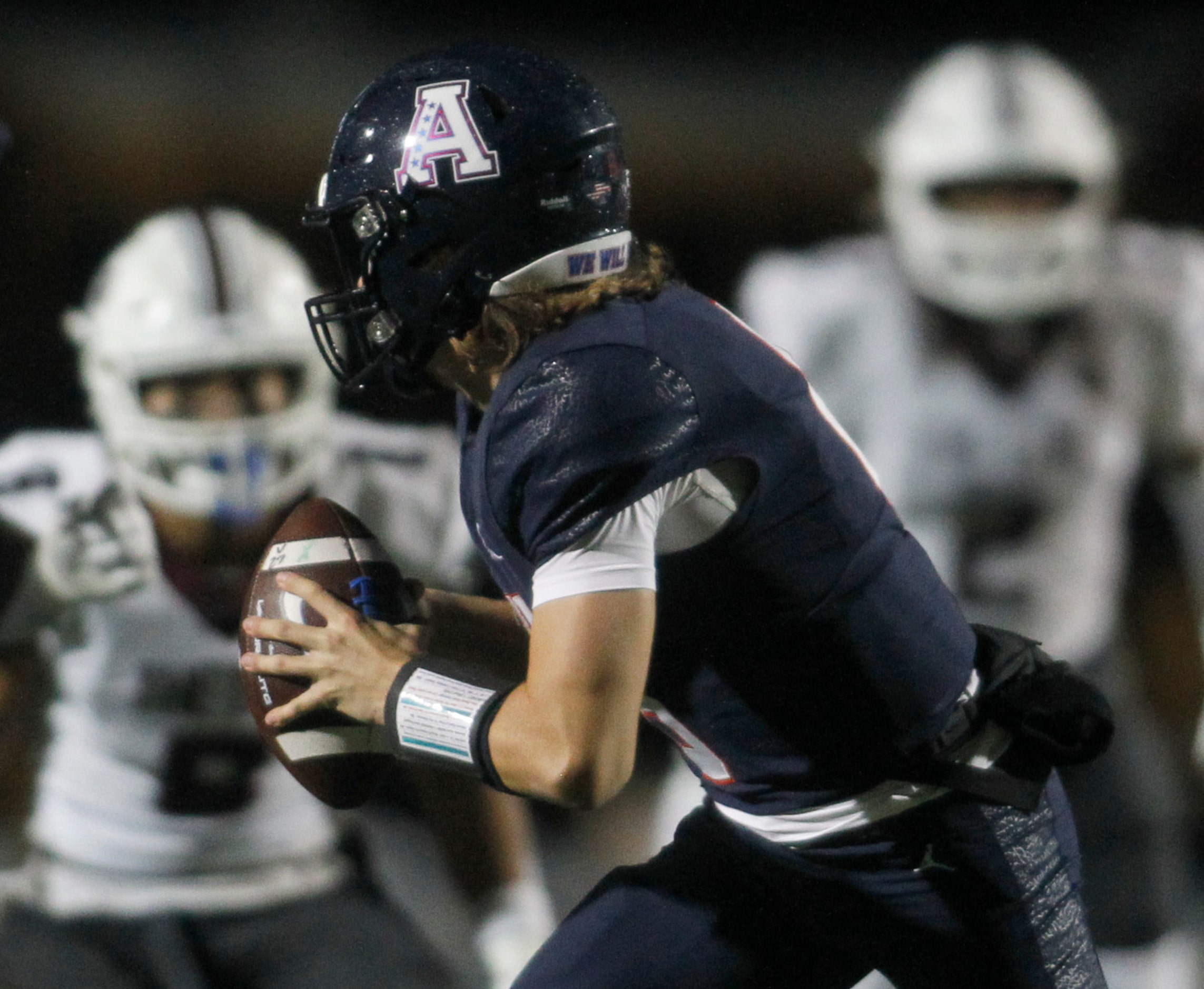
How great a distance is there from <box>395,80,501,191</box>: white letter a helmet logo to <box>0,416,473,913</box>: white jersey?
→ 1.39 metres

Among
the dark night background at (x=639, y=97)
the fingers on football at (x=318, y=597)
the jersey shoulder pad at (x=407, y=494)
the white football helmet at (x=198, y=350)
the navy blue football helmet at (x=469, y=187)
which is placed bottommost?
the jersey shoulder pad at (x=407, y=494)

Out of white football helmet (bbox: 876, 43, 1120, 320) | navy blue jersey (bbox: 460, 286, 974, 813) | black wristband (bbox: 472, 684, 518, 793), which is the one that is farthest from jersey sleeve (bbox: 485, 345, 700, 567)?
white football helmet (bbox: 876, 43, 1120, 320)

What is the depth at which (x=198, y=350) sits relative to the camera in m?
2.43

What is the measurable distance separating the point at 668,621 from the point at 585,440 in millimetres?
221

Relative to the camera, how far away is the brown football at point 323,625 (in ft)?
4.42

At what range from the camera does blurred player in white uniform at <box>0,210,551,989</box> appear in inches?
93.6

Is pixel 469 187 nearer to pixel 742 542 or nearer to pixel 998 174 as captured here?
pixel 742 542

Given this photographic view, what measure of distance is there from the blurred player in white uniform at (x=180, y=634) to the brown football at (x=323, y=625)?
3.48ft

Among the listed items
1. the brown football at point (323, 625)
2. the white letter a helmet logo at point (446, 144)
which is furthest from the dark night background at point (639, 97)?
the white letter a helmet logo at point (446, 144)

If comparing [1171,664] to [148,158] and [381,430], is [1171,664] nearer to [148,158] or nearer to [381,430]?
[381,430]

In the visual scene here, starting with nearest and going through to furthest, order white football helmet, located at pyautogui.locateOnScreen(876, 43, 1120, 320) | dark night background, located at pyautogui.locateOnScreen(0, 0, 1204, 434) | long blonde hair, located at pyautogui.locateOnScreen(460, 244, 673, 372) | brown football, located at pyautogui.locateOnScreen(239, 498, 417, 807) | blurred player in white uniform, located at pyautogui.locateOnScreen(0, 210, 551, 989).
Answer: long blonde hair, located at pyautogui.locateOnScreen(460, 244, 673, 372), brown football, located at pyautogui.locateOnScreen(239, 498, 417, 807), blurred player in white uniform, located at pyautogui.locateOnScreen(0, 210, 551, 989), dark night background, located at pyautogui.locateOnScreen(0, 0, 1204, 434), white football helmet, located at pyautogui.locateOnScreen(876, 43, 1120, 320)

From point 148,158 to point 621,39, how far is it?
3.17ft

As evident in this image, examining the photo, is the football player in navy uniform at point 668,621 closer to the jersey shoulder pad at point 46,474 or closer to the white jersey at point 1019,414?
the jersey shoulder pad at point 46,474

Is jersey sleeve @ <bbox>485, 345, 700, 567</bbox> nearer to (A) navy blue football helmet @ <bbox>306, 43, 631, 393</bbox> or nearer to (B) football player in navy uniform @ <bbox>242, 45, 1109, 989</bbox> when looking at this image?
(B) football player in navy uniform @ <bbox>242, 45, 1109, 989</bbox>
